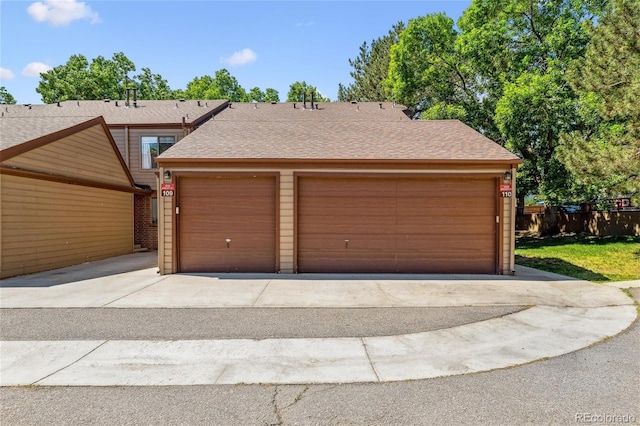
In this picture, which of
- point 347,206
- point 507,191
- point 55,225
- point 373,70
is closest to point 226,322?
point 347,206

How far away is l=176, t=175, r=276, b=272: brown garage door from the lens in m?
9.59

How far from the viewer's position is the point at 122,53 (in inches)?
1531

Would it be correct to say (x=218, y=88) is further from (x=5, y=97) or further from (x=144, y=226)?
(x=144, y=226)

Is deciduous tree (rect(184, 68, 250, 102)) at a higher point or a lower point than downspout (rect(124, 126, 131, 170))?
higher

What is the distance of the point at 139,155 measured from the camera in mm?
16156

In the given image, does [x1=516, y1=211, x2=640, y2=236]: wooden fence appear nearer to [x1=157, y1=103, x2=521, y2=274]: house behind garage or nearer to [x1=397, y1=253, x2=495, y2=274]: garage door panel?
[x1=157, y1=103, x2=521, y2=274]: house behind garage

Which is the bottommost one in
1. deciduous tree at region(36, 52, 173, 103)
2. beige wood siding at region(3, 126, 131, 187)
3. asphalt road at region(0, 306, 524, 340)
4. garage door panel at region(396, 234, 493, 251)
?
asphalt road at region(0, 306, 524, 340)

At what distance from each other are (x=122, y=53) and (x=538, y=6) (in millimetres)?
39513

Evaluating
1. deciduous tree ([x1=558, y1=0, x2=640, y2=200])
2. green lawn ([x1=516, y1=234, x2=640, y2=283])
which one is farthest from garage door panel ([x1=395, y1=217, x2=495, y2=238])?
deciduous tree ([x1=558, y1=0, x2=640, y2=200])

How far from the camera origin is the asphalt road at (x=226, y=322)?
4938mm

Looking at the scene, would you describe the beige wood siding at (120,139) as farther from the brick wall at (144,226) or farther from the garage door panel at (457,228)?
the garage door panel at (457,228)

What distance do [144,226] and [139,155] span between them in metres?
3.25

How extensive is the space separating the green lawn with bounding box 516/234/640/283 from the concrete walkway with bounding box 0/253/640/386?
6.18ft

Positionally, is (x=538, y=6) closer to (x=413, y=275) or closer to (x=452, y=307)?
(x=413, y=275)
